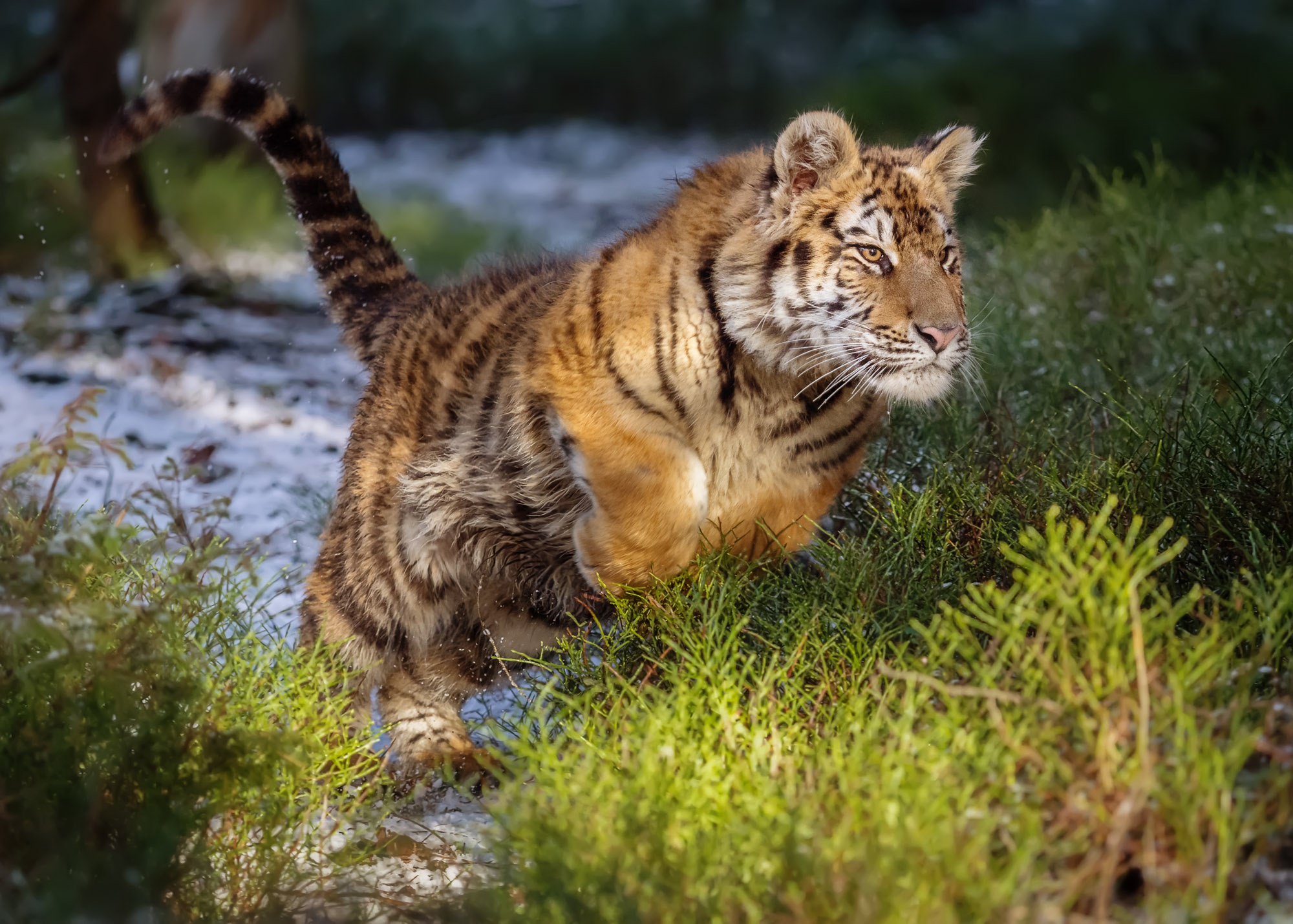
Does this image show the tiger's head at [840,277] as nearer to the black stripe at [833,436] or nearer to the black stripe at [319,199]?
the black stripe at [833,436]

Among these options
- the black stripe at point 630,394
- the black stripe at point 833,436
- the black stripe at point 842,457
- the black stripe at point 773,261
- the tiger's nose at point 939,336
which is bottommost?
the black stripe at point 842,457

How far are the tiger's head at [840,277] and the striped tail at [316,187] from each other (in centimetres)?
98

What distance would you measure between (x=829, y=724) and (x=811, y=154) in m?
1.13

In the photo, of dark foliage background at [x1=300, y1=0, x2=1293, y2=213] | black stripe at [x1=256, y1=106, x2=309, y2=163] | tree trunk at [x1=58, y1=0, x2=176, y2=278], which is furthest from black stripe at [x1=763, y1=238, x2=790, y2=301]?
dark foliage background at [x1=300, y1=0, x2=1293, y2=213]

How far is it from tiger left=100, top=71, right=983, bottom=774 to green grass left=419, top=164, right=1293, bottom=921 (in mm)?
201

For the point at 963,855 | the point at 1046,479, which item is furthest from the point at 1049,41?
the point at 963,855

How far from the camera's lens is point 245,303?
628 centimetres

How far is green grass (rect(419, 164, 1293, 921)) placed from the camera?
1694 millimetres

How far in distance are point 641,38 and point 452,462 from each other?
1274 centimetres

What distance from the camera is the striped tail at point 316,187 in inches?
119

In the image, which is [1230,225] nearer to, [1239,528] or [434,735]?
[1239,528]

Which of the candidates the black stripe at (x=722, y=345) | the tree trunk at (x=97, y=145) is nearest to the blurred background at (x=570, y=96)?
the tree trunk at (x=97, y=145)

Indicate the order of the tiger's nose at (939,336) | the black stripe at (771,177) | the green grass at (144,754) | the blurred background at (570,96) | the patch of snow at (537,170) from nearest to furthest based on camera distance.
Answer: the green grass at (144,754), the tiger's nose at (939,336), the black stripe at (771,177), the blurred background at (570,96), the patch of snow at (537,170)

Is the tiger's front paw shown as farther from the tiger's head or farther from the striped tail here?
the striped tail
